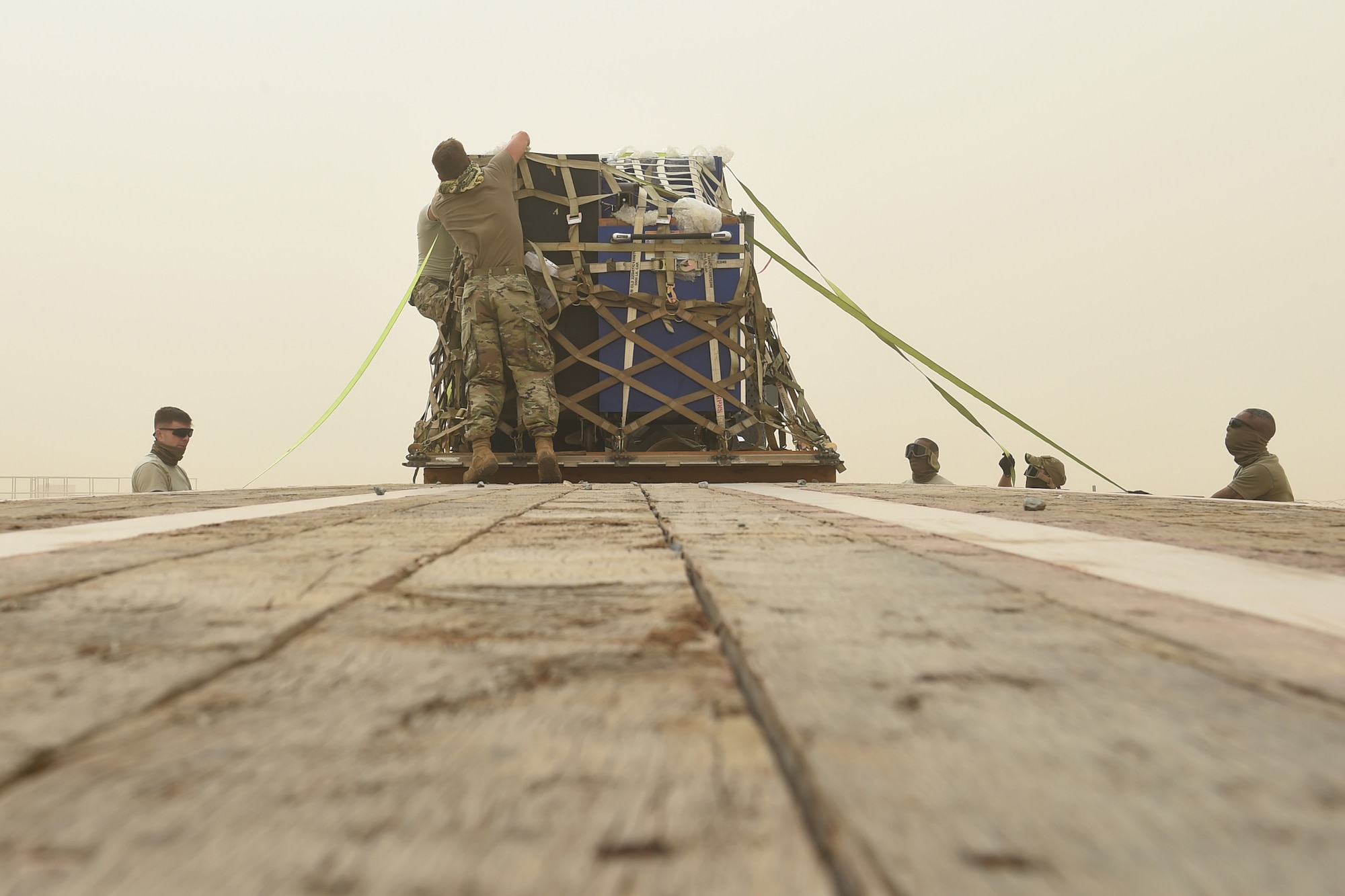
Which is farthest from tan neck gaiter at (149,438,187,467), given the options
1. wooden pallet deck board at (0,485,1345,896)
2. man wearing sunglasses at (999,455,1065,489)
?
man wearing sunglasses at (999,455,1065,489)

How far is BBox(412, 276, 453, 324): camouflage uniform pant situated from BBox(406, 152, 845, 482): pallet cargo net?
0.28 feet

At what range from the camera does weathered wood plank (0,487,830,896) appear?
19.4 inches

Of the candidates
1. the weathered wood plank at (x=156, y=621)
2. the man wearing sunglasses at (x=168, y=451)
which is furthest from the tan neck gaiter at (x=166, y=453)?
the weathered wood plank at (x=156, y=621)

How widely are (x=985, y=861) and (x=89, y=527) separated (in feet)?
9.14

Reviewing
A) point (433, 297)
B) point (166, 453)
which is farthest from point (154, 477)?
point (433, 297)

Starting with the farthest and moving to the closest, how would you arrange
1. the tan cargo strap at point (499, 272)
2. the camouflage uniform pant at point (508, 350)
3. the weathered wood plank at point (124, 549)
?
the tan cargo strap at point (499, 272)
the camouflage uniform pant at point (508, 350)
the weathered wood plank at point (124, 549)

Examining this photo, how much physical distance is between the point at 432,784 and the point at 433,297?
881cm

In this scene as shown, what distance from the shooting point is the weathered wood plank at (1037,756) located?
0.49 metres

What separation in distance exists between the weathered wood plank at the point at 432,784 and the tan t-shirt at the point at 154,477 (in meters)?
5.90

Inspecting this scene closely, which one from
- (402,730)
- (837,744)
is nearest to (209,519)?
(402,730)

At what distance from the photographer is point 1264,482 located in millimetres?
5965

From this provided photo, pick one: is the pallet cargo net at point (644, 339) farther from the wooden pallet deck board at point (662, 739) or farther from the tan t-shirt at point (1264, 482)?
the wooden pallet deck board at point (662, 739)

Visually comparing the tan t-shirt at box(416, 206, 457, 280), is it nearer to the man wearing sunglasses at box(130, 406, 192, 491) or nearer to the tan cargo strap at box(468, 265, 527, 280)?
the tan cargo strap at box(468, 265, 527, 280)

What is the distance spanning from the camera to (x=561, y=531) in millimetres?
2209
